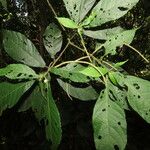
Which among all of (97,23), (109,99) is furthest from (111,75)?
(97,23)

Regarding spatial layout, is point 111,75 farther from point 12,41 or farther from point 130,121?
point 130,121

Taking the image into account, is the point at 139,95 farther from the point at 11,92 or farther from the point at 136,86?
the point at 11,92

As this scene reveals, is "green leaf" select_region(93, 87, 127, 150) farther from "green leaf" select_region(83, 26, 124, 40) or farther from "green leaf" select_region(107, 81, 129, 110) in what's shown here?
"green leaf" select_region(83, 26, 124, 40)

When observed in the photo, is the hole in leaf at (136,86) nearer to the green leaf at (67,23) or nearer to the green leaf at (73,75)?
the green leaf at (73,75)

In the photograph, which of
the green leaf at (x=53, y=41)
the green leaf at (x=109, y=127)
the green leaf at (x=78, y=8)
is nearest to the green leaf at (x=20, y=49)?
the green leaf at (x=53, y=41)

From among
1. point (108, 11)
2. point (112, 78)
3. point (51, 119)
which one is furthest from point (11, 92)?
point (108, 11)

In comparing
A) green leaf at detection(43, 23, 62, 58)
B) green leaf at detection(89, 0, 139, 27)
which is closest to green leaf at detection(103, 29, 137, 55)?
green leaf at detection(89, 0, 139, 27)
